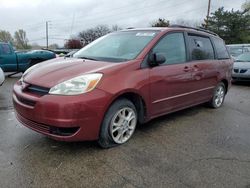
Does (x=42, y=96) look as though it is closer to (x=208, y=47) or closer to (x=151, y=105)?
(x=151, y=105)

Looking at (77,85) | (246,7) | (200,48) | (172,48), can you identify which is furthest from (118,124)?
(246,7)

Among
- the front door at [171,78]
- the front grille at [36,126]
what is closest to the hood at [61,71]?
the front grille at [36,126]

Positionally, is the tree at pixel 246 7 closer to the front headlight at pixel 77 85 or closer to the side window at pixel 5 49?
the side window at pixel 5 49

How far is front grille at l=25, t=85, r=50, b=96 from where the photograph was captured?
10.8 ft

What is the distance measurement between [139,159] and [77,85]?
1.19 m

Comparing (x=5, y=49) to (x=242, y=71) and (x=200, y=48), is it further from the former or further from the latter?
(x=242, y=71)

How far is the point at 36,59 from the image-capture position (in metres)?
12.3

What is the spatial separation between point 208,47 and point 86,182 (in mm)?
4057

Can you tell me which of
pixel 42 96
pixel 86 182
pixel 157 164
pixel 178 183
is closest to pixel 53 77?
pixel 42 96

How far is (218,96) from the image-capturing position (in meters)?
6.25

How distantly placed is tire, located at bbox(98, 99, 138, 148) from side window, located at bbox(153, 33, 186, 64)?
40.5 inches

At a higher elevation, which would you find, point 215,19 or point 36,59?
point 215,19

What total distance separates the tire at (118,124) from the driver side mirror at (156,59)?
0.70m

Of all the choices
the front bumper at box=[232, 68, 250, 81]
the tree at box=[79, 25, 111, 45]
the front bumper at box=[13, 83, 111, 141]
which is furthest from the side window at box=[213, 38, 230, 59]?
the tree at box=[79, 25, 111, 45]
